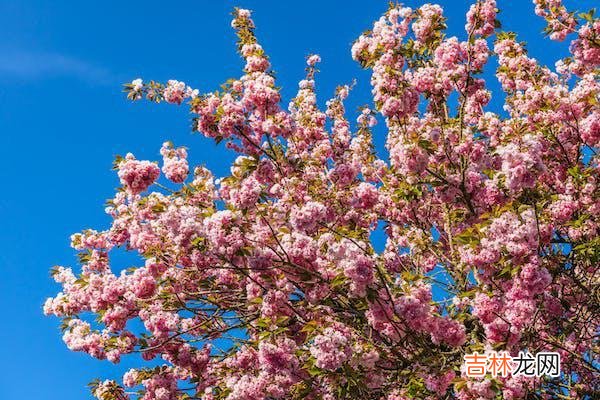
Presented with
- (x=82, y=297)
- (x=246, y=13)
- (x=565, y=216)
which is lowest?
(x=82, y=297)

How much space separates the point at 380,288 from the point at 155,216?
3947 mm

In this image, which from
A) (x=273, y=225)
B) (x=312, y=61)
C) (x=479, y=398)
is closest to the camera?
(x=479, y=398)

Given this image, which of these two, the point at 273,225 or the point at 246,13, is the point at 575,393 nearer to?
the point at 273,225

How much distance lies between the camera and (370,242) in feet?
32.9

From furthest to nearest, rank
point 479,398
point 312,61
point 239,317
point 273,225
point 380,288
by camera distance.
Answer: point 312,61 → point 239,317 → point 273,225 → point 380,288 → point 479,398

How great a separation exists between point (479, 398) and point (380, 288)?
1.47m

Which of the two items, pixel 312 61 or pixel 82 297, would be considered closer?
pixel 82 297

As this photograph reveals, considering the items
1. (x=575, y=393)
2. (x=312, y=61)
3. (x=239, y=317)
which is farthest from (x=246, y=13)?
(x=575, y=393)

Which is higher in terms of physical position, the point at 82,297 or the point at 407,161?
the point at 407,161

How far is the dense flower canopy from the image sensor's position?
749 centimetres

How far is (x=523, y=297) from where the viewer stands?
23.6 ft

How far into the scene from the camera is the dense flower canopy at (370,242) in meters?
7.49

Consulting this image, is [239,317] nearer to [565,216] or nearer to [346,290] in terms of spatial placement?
[346,290]

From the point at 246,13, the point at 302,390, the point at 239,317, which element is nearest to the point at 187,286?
the point at 239,317
